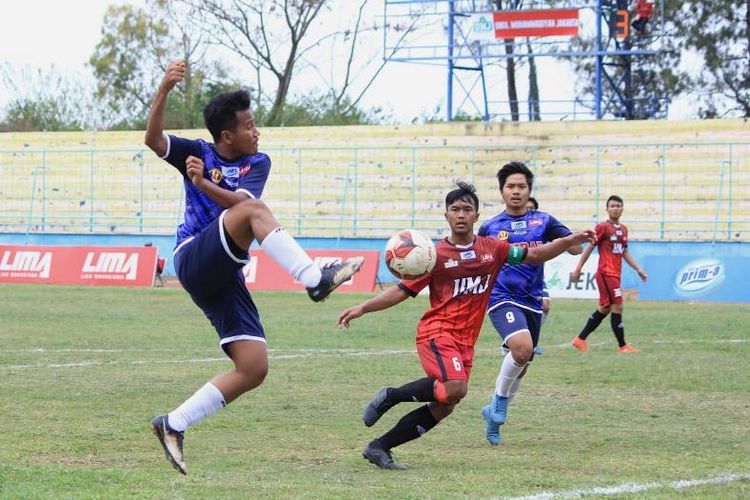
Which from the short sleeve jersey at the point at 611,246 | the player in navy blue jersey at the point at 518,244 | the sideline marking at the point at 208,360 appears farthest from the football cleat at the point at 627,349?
the player in navy blue jersey at the point at 518,244

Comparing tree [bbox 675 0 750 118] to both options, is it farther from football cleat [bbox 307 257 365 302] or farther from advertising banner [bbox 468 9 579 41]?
football cleat [bbox 307 257 365 302]

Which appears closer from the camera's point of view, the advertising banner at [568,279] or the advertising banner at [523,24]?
the advertising banner at [568,279]

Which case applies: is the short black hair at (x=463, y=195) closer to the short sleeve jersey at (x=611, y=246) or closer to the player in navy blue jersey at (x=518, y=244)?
the player in navy blue jersey at (x=518, y=244)

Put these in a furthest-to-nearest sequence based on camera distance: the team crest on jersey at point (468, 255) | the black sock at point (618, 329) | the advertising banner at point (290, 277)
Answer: the advertising banner at point (290, 277) < the black sock at point (618, 329) < the team crest on jersey at point (468, 255)

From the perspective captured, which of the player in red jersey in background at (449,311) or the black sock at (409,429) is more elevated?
the player in red jersey in background at (449,311)

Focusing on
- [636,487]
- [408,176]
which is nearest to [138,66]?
[408,176]

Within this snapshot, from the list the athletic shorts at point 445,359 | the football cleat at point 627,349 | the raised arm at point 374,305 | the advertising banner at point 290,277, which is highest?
the raised arm at point 374,305

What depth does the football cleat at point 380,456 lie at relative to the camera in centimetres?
721

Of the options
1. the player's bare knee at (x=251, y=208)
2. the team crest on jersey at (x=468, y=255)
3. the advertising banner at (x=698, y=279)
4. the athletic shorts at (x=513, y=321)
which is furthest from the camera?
the advertising banner at (x=698, y=279)

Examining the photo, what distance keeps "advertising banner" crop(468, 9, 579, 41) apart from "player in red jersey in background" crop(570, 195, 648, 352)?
55.7 ft

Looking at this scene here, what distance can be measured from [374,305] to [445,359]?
56 centimetres

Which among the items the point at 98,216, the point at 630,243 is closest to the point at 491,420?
the point at 630,243

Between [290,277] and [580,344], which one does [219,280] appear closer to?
[580,344]

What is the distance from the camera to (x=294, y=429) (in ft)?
28.4
